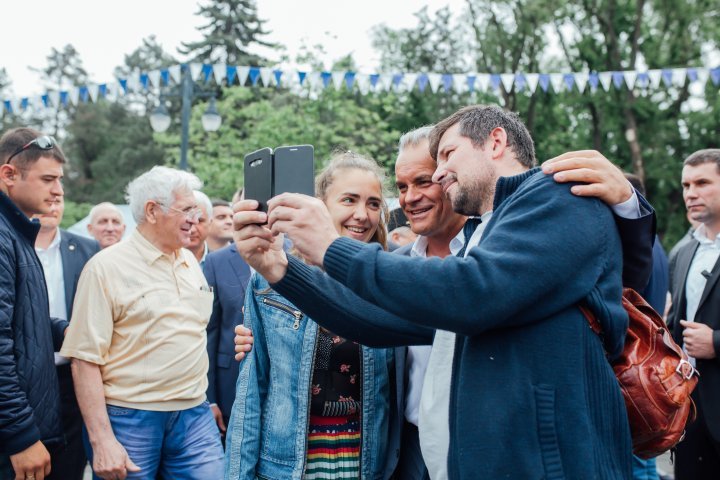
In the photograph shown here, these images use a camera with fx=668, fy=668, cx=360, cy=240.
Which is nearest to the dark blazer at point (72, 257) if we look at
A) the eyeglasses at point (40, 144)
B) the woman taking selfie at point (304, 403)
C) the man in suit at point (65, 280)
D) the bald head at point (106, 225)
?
the man in suit at point (65, 280)

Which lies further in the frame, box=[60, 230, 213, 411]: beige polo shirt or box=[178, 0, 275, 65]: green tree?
box=[178, 0, 275, 65]: green tree

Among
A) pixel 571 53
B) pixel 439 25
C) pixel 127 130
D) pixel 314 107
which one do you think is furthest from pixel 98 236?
pixel 127 130

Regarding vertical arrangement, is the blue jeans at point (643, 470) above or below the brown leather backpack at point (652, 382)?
below

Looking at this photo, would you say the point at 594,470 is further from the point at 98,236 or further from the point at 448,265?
the point at 98,236

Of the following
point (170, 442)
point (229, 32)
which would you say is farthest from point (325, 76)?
point (229, 32)

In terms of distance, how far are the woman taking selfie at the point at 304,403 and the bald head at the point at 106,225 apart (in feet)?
15.6

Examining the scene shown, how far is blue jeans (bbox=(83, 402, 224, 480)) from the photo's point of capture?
3.49 m

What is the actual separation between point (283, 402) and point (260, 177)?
3.23 ft

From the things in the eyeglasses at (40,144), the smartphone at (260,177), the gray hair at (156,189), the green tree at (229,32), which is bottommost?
the gray hair at (156,189)

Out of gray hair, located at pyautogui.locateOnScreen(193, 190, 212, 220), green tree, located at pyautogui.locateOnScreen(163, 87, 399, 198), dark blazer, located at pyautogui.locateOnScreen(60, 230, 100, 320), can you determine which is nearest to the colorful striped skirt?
dark blazer, located at pyautogui.locateOnScreen(60, 230, 100, 320)

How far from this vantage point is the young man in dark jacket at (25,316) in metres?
3.00

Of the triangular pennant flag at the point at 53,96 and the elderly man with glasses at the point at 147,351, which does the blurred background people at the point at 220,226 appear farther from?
Answer: the triangular pennant flag at the point at 53,96

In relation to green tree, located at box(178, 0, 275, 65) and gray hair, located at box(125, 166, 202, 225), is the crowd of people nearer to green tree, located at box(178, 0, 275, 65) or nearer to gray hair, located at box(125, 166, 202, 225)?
gray hair, located at box(125, 166, 202, 225)

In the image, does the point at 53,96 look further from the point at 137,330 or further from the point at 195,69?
the point at 137,330
